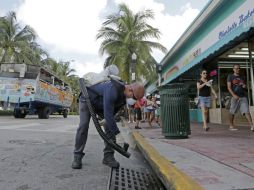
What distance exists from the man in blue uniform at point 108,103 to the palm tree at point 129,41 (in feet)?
73.5

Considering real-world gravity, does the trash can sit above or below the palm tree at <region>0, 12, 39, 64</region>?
below

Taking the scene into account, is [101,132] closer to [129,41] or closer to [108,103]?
[108,103]

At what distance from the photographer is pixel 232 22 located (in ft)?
36.2

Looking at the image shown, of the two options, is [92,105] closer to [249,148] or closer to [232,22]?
[249,148]

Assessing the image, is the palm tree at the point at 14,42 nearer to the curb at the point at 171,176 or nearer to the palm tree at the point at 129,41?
the palm tree at the point at 129,41

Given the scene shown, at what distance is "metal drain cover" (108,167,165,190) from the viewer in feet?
13.4

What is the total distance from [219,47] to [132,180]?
19.4 ft

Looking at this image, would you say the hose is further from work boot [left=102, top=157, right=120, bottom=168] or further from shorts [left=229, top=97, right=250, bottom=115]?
shorts [left=229, top=97, right=250, bottom=115]

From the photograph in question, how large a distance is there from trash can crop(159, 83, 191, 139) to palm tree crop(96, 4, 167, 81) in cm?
1976

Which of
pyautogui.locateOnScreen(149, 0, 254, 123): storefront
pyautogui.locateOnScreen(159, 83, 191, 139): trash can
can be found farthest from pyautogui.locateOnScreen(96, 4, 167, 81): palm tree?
pyautogui.locateOnScreen(159, 83, 191, 139): trash can

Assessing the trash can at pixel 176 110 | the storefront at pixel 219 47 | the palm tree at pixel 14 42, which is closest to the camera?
the trash can at pixel 176 110

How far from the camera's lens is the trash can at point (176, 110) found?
25.5 ft

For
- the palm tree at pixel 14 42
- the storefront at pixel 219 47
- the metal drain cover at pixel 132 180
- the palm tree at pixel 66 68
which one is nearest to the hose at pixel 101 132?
the metal drain cover at pixel 132 180

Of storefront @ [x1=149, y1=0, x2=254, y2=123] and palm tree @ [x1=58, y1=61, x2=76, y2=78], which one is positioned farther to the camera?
palm tree @ [x1=58, y1=61, x2=76, y2=78]
